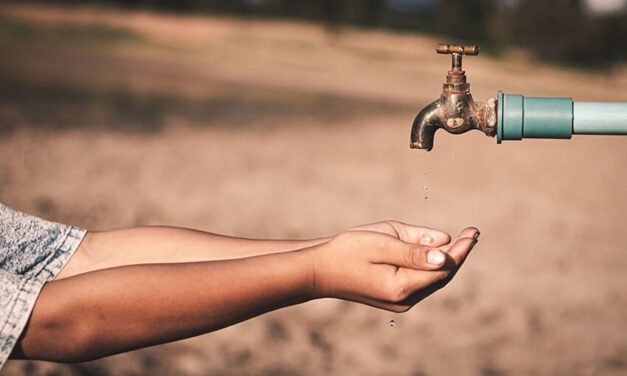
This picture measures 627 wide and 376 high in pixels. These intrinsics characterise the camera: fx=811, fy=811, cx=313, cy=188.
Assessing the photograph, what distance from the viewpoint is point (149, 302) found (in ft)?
5.34

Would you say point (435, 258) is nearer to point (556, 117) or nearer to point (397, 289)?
→ point (397, 289)

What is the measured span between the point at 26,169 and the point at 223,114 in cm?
473

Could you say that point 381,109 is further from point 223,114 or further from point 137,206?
point 137,206

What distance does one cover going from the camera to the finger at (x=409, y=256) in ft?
5.44

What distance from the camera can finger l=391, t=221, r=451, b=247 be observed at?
186cm

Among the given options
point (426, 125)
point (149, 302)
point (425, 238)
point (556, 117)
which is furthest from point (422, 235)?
point (149, 302)

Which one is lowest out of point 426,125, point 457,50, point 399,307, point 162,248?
point 399,307

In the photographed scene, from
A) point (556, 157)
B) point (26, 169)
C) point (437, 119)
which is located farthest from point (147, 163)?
point (437, 119)

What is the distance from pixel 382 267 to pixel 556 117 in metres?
0.50

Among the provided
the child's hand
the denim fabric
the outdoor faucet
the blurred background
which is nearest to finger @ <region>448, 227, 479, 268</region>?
the child's hand

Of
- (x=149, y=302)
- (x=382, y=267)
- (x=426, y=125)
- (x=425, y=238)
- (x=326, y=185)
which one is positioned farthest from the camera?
(x=326, y=185)

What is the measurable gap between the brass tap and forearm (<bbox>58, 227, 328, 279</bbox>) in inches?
14.7

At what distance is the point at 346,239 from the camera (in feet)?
5.74

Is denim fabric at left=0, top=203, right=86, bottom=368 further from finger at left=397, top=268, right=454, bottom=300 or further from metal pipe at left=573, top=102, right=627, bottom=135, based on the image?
metal pipe at left=573, top=102, right=627, bottom=135
